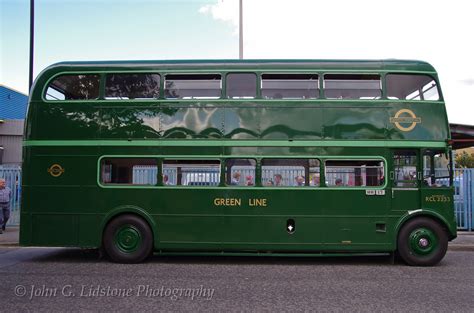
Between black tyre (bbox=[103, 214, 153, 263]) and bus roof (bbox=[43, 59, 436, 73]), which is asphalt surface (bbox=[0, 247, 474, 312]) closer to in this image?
black tyre (bbox=[103, 214, 153, 263])

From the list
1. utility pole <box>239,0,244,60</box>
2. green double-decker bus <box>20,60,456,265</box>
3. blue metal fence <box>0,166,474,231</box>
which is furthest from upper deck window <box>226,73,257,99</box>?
blue metal fence <box>0,166,474,231</box>

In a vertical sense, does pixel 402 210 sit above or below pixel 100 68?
below

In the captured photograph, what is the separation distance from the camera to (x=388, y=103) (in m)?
9.55

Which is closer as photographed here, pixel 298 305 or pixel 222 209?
pixel 298 305

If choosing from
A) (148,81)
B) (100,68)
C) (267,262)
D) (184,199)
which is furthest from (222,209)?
(100,68)

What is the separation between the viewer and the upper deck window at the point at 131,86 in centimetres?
977

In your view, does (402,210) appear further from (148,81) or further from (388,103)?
(148,81)

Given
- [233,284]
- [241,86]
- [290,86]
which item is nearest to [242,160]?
[241,86]

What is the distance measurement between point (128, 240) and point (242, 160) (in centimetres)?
292

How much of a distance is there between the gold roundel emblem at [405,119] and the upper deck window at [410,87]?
0.36m

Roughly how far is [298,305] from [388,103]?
505cm

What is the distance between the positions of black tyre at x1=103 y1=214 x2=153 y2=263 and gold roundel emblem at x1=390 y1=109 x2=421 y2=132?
223 inches

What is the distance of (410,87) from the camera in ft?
31.9

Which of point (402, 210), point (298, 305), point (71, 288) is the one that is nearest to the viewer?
point (298, 305)
